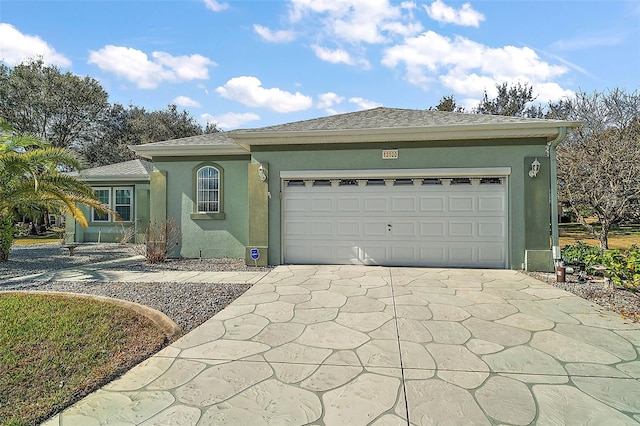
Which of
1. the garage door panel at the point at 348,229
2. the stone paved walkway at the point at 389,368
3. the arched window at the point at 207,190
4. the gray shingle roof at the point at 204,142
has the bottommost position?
the stone paved walkway at the point at 389,368

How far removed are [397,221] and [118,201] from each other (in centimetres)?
1350

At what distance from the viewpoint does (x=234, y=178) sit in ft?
34.9

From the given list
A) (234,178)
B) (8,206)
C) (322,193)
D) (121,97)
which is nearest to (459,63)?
(322,193)

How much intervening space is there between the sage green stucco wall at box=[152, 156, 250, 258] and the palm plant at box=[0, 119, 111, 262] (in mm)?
2362

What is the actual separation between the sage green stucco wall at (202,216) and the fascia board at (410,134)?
1978mm

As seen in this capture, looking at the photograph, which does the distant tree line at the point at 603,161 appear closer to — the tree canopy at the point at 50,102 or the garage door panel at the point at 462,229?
the garage door panel at the point at 462,229

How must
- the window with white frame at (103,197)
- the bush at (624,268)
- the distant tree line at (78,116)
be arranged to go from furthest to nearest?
the distant tree line at (78,116) < the window with white frame at (103,197) < the bush at (624,268)

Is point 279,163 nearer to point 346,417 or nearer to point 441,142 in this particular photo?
point 441,142

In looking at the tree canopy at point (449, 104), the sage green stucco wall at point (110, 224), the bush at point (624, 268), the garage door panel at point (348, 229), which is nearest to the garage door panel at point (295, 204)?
the garage door panel at point (348, 229)

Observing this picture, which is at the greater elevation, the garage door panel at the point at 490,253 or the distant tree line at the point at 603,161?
the distant tree line at the point at 603,161

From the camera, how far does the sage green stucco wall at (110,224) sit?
1459cm

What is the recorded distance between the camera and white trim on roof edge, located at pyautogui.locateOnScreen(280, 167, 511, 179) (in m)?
8.17

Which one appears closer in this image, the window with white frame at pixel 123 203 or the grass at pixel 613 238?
the grass at pixel 613 238

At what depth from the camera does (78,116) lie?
24.2 meters
